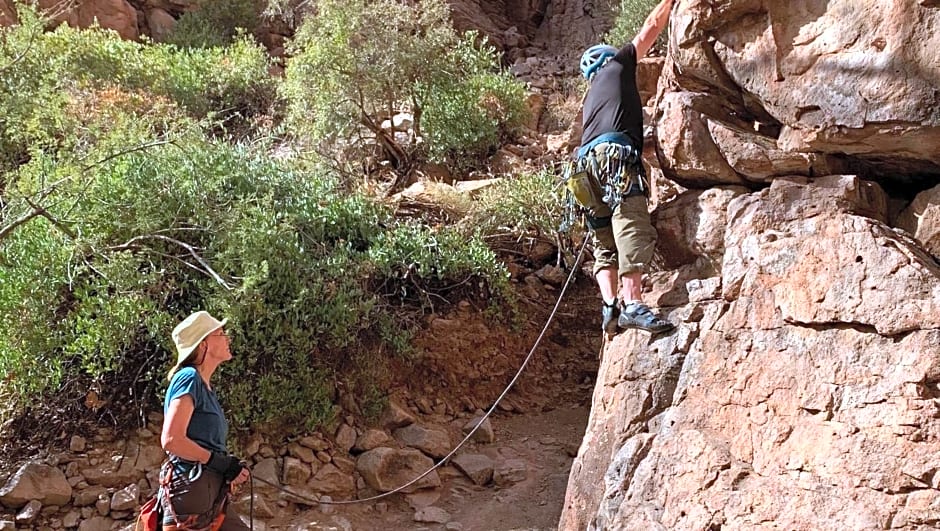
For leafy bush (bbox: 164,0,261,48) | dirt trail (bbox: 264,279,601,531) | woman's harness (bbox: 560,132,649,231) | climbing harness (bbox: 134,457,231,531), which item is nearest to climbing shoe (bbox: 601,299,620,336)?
woman's harness (bbox: 560,132,649,231)

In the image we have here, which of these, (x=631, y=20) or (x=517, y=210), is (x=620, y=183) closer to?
(x=517, y=210)

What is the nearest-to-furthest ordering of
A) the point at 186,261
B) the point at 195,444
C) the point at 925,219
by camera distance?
the point at 195,444 < the point at 925,219 < the point at 186,261

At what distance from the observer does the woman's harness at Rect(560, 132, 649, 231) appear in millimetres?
4082

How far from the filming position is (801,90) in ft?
12.3

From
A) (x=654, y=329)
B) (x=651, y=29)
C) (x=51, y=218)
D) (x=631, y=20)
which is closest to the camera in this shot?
(x=654, y=329)

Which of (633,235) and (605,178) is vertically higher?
(605,178)

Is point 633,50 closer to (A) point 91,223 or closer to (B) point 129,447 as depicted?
(A) point 91,223

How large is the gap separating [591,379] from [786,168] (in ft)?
10.5

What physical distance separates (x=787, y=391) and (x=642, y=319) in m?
0.84

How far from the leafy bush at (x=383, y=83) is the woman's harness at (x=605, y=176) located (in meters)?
4.01

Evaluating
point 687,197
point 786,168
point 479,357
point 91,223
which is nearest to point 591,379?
point 479,357

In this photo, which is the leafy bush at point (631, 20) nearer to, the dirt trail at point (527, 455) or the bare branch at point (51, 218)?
the dirt trail at point (527, 455)

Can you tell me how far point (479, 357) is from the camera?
6.34 metres

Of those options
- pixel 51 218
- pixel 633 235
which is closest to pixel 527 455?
pixel 633 235
